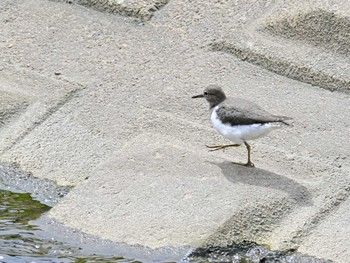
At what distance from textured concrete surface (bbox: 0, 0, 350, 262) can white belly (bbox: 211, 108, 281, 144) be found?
0.48 feet

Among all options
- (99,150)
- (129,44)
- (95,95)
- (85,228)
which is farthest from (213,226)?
(129,44)

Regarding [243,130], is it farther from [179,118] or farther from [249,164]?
[179,118]

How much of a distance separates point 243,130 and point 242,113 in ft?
0.39

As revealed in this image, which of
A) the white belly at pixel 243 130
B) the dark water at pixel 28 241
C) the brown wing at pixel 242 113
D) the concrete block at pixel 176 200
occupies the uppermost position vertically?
the brown wing at pixel 242 113

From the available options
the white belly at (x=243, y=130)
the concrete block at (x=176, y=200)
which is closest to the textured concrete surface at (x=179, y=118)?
the concrete block at (x=176, y=200)

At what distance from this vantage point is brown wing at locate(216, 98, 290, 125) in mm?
5877

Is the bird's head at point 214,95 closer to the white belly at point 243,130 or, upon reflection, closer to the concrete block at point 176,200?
the white belly at point 243,130

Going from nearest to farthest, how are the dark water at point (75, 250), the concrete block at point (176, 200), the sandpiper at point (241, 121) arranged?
the dark water at point (75, 250)
the concrete block at point (176, 200)
the sandpiper at point (241, 121)

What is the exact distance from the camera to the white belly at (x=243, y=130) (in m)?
5.85

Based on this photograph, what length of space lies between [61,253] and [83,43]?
222cm

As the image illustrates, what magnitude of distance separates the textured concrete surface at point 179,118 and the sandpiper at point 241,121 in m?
0.15

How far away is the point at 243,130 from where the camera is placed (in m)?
5.90

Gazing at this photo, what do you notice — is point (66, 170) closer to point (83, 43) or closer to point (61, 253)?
point (61, 253)

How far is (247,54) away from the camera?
6.93 metres
